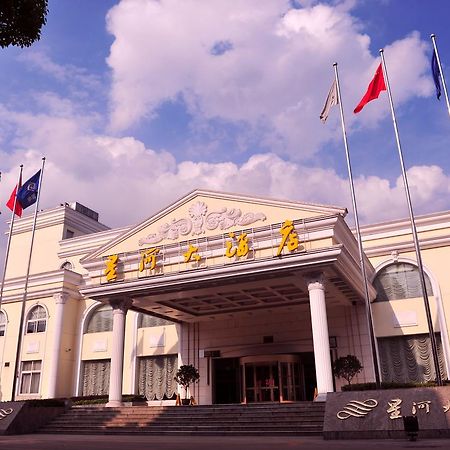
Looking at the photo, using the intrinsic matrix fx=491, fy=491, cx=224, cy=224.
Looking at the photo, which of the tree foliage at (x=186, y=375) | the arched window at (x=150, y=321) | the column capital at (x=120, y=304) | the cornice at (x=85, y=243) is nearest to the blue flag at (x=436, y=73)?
the column capital at (x=120, y=304)

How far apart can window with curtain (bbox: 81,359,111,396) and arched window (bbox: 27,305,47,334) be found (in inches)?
148

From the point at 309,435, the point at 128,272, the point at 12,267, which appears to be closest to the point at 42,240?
the point at 12,267

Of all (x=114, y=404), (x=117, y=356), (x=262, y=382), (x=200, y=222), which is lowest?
(x=114, y=404)

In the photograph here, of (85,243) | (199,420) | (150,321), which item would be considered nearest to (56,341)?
(150,321)

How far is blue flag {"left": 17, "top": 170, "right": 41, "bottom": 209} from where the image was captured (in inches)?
1024

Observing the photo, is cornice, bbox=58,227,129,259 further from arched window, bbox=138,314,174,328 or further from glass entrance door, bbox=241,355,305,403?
glass entrance door, bbox=241,355,305,403

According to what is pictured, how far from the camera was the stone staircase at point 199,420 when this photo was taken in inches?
683

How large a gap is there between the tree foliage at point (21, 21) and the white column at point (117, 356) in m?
16.4

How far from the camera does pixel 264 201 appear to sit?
21797 millimetres

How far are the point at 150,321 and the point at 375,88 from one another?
19.4 metres

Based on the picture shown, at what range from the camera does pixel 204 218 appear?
908 inches

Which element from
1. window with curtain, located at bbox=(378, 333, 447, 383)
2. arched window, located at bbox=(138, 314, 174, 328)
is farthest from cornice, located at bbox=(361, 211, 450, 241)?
arched window, located at bbox=(138, 314, 174, 328)

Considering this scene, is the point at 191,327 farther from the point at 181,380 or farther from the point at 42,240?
the point at 42,240

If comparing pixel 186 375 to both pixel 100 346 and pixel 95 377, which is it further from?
pixel 95 377
